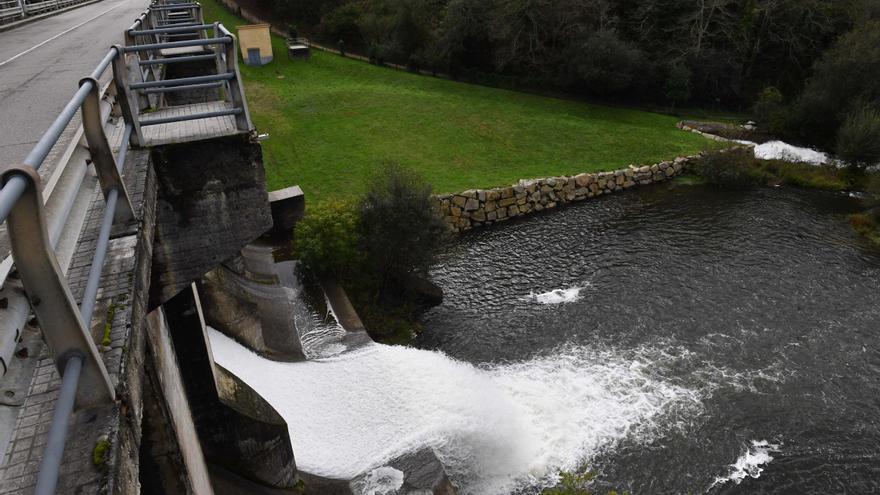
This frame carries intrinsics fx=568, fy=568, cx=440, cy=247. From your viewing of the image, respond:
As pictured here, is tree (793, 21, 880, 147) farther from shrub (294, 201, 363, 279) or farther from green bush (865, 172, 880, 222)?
shrub (294, 201, 363, 279)

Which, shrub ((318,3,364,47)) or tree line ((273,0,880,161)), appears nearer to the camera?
tree line ((273,0,880,161))

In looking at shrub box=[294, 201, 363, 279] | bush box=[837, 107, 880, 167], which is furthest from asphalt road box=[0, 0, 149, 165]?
bush box=[837, 107, 880, 167]

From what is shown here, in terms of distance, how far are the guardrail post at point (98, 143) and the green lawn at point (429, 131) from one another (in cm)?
1985

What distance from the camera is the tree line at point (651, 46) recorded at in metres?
38.2

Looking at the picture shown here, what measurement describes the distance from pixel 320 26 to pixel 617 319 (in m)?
42.0

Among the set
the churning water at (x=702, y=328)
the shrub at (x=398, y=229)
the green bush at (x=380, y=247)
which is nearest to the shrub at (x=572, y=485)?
the churning water at (x=702, y=328)

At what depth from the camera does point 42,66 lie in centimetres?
1603

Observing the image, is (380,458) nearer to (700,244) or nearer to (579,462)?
(579,462)

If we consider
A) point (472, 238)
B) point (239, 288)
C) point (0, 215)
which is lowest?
point (472, 238)

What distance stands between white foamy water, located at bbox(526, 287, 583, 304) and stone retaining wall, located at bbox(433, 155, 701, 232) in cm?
515

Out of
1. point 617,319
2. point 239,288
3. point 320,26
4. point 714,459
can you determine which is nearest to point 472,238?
point 617,319

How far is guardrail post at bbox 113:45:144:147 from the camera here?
685 centimetres

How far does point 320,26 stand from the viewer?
166 ft

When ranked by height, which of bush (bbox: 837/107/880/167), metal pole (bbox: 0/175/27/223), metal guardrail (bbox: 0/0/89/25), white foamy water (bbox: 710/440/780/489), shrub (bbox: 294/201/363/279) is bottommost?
white foamy water (bbox: 710/440/780/489)
